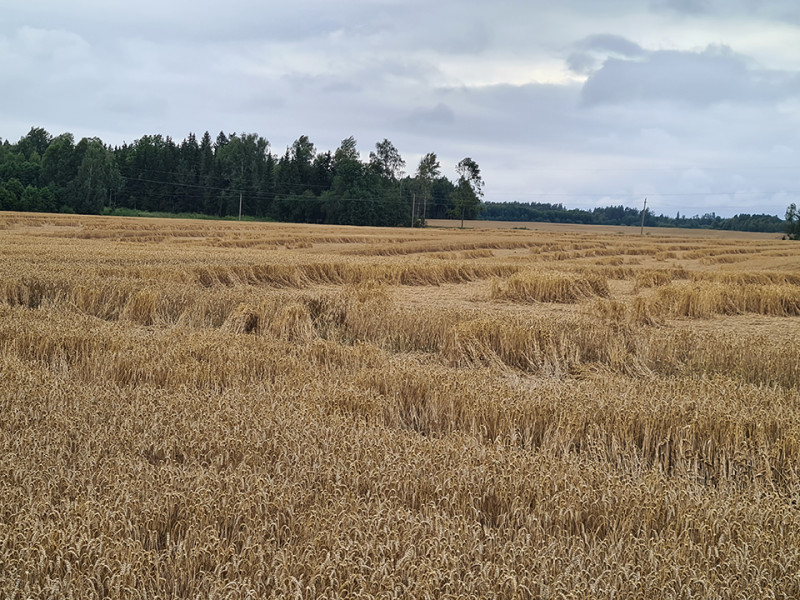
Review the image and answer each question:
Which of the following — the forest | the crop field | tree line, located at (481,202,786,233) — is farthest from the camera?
tree line, located at (481,202,786,233)

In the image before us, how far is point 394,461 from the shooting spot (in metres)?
3.89

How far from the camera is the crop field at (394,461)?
277 cm

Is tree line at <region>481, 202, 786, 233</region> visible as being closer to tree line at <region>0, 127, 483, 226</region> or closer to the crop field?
tree line at <region>0, 127, 483, 226</region>

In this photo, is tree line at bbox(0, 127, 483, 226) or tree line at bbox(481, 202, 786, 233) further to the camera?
tree line at bbox(481, 202, 786, 233)

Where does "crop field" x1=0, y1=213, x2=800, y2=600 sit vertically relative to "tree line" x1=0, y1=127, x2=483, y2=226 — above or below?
below

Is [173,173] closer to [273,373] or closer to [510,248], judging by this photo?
[510,248]

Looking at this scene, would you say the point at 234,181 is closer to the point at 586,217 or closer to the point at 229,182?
the point at 229,182

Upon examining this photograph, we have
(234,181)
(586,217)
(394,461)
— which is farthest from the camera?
A: (586,217)

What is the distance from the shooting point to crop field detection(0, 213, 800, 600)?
9.08ft

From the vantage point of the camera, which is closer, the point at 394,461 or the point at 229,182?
the point at 394,461

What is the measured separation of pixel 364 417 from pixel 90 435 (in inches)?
80.0

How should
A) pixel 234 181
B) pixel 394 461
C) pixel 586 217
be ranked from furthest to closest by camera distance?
1. pixel 586 217
2. pixel 234 181
3. pixel 394 461

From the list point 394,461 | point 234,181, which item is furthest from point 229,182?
point 394,461

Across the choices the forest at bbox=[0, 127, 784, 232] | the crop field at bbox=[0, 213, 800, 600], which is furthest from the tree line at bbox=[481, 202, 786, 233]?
the crop field at bbox=[0, 213, 800, 600]
